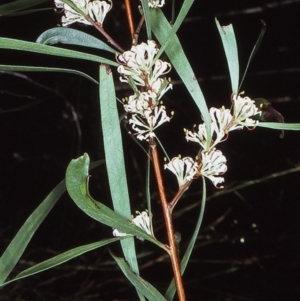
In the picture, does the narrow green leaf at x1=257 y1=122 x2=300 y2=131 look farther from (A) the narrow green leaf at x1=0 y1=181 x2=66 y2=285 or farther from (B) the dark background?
(B) the dark background

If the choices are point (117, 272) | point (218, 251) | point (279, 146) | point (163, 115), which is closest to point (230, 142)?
point (279, 146)

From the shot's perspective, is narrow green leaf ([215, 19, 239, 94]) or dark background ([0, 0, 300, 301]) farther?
dark background ([0, 0, 300, 301])

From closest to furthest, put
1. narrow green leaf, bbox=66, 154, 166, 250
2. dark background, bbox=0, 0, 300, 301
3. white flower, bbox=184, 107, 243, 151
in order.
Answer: narrow green leaf, bbox=66, 154, 166, 250 < white flower, bbox=184, 107, 243, 151 < dark background, bbox=0, 0, 300, 301

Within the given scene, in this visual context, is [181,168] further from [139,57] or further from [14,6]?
[14,6]

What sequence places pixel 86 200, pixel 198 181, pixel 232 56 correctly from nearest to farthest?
1. pixel 86 200
2. pixel 232 56
3. pixel 198 181

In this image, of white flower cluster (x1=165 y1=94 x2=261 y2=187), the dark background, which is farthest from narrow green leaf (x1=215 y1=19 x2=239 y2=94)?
the dark background

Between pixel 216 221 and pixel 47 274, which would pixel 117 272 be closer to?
pixel 47 274

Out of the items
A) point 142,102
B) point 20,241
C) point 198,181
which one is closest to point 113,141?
point 142,102
